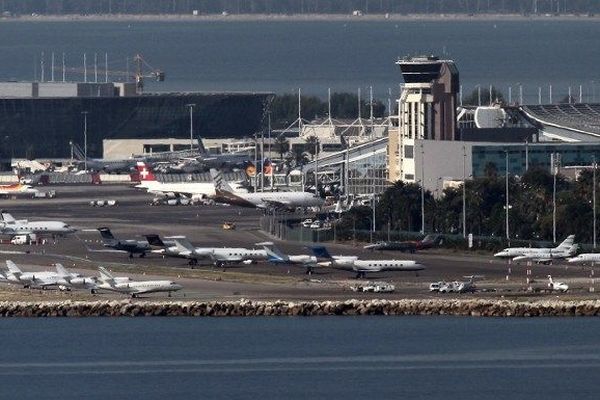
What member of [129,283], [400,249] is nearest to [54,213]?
[400,249]

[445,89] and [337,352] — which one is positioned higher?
[445,89]

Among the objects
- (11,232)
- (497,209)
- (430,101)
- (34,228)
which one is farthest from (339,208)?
(11,232)

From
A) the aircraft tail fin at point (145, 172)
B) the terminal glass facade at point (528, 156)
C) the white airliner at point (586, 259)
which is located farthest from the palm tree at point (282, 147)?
the white airliner at point (586, 259)

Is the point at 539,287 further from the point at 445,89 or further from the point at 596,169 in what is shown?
the point at 445,89

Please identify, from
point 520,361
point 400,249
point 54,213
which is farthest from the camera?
point 54,213

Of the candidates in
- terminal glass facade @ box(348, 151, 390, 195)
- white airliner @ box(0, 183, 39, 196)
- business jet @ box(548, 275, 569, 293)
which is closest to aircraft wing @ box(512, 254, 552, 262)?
business jet @ box(548, 275, 569, 293)

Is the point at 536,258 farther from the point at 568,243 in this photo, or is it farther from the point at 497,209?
the point at 497,209

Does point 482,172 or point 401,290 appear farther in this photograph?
point 482,172
